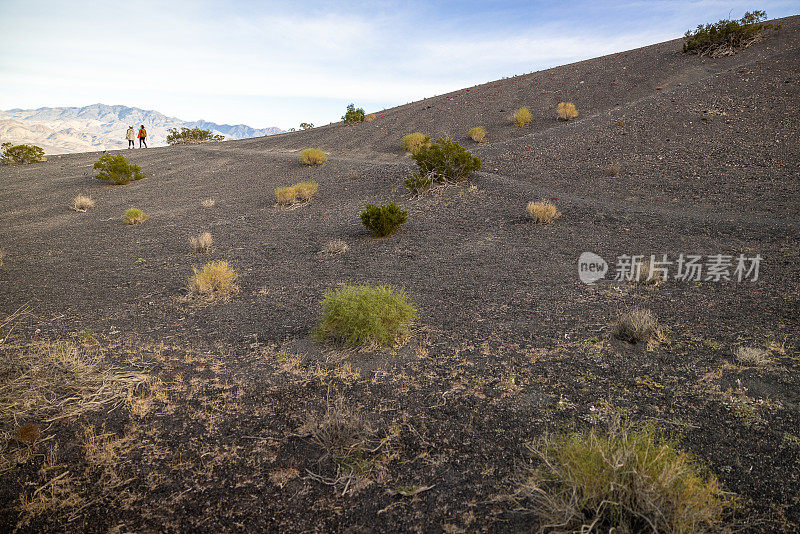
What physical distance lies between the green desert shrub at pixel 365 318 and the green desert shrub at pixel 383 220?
4451 millimetres

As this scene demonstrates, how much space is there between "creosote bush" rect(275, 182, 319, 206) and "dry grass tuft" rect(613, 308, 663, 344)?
35.8ft

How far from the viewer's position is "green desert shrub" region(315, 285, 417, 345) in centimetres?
497

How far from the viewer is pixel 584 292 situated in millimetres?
6324

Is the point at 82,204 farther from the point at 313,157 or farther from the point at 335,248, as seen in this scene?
the point at 335,248

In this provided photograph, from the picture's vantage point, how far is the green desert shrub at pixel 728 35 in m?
19.9

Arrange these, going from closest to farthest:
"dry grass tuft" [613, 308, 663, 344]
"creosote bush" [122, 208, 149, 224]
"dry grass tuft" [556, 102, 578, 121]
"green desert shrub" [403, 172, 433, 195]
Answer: "dry grass tuft" [613, 308, 663, 344], "creosote bush" [122, 208, 149, 224], "green desert shrub" [403, 172, 433, 195], "dry grass tuft" [556, 102, 578, 121]

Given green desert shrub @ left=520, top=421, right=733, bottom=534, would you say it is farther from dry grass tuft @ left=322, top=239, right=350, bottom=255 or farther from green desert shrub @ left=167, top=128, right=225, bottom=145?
green desert shrub @ left=167, top=128, right=225, bottom=145

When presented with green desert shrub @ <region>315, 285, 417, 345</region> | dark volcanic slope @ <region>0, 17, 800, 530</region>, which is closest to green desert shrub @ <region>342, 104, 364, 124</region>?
dark volcanic slope @ <region>0, 17, 800, 530</region>

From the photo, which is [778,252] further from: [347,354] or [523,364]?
[347,354]

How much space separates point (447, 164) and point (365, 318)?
9.15 metres

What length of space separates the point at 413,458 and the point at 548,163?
12.9m

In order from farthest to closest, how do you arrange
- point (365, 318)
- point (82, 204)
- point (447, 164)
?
point (82, 204) < point (447, 164) < point (365, 318)

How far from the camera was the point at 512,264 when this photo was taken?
7676 millimetres

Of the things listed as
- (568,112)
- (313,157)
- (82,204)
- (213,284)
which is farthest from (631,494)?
(568,112)
